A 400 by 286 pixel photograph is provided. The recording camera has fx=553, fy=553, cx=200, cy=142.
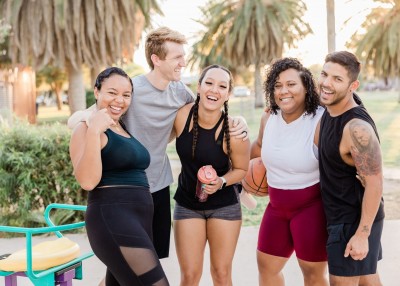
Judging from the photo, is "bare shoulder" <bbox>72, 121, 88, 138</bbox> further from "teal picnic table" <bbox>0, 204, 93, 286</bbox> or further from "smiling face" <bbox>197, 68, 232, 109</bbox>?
"smiling face" <bbox>197, 68, 232, 109</bbox>

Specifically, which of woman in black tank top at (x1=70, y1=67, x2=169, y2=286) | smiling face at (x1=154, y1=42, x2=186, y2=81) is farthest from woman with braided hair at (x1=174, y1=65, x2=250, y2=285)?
woman in black tank top at (x1=70, y1=67, x2=169, y2=286)

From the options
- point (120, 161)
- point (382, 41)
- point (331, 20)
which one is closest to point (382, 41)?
point (382, 41)

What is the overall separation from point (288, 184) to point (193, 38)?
40045 mm

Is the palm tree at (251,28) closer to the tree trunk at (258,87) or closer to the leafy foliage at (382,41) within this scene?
the tree trunk at (258,87)

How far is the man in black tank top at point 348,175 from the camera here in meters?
2.95

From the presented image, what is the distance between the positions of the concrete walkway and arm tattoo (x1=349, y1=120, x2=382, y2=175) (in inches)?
85.4

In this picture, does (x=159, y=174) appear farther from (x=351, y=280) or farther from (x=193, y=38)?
(x=193, y=38)

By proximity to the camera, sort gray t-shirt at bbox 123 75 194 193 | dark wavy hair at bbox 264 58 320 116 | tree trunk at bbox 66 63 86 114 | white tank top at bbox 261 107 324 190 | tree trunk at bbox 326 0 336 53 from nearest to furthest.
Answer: white tank top at bbox 261 107 324 190 → dark wavy hair at bbox 264 58 320 116 → gray t-shirt at bbox 123 75 194 193 → tree trunk at bbox 326 0 336 53 → tree trunk at bbox 66 63 86 114

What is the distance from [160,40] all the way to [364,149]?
161 centimetres

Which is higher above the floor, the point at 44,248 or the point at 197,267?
the point at 44,248

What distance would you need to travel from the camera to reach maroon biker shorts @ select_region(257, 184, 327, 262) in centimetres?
340

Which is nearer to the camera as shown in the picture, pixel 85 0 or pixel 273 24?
pixel 85 0

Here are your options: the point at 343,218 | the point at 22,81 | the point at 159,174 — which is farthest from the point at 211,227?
the point at 22,81

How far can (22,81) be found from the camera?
33.1 meters
